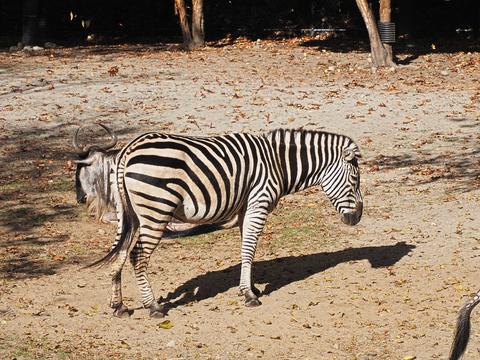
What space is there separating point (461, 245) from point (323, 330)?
3.40 meters

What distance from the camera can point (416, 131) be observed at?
1906 centimetres

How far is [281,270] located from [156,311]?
2197mm

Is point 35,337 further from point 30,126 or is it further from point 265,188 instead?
point 30,126

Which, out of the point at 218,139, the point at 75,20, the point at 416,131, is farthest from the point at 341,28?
the point at 218,139

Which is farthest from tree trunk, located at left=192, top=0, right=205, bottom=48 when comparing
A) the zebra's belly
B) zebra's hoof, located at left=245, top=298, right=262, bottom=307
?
zebra's hoof, located at left=245, top=298, right=262, bottom=307

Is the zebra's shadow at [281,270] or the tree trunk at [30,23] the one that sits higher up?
the tree trunk at [30,23]

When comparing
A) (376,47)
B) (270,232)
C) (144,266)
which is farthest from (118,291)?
(376,47)

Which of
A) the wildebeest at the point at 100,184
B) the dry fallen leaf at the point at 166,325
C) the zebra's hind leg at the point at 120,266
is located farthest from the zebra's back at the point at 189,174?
the wildebeest at the point at 100,184

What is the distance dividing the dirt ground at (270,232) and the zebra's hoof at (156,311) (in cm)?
11

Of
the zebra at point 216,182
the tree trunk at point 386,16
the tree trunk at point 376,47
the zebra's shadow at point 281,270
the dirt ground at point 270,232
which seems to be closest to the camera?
the dirt ground at point 270,232

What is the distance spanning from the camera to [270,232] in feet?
44.3

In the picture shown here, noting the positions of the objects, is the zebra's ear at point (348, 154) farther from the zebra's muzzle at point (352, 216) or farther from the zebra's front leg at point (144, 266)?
the zebra's front leg at point (144, 266)

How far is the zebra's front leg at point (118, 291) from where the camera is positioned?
33.3ft

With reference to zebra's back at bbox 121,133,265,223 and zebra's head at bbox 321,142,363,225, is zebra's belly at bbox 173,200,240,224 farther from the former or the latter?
zebra's head at bbox 321,142,363,225
